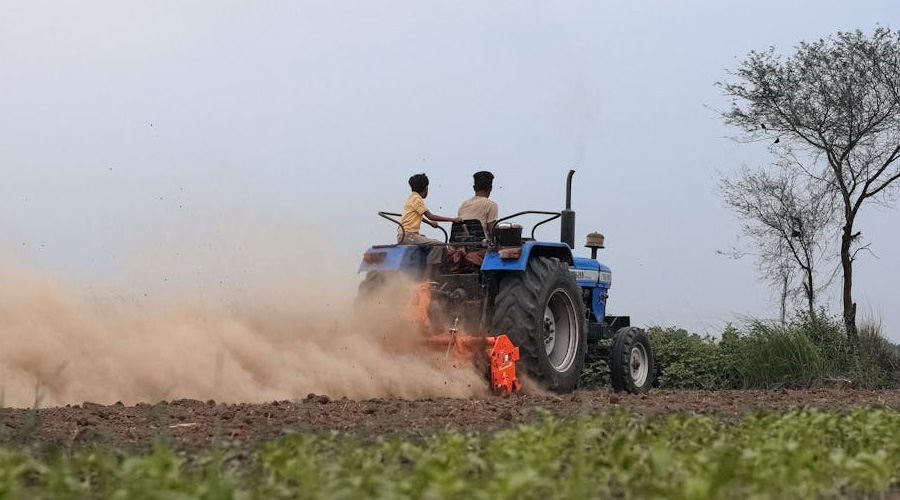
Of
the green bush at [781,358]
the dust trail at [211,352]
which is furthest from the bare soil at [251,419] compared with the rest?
the green bush at [781,358]

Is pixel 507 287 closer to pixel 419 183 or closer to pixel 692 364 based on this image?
pixel 419 183

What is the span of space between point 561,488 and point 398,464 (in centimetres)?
78

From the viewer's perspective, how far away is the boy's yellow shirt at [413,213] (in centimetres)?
1016

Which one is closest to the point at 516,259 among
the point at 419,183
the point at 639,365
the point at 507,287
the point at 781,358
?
the point at 507,287

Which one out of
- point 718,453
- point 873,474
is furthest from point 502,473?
point 873,474

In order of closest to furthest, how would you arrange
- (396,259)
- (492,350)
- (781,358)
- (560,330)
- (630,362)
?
1. (492,350)
2. (396,259)
3. (560,330)
4. (630,362)
5. (781,358)

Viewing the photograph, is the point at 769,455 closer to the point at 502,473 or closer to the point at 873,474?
the point at 873,474

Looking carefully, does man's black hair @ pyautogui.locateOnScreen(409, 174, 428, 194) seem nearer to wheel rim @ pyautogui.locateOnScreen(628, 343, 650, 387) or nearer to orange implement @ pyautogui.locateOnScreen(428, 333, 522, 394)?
orange implement @ pyautogui.locateOnScreen(428, 333, 522, 394)

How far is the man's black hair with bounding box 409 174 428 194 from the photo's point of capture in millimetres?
10195

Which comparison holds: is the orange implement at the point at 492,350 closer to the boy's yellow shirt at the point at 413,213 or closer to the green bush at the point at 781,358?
the boy's yellow shirt at the point at 413,213

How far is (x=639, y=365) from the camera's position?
11.6m

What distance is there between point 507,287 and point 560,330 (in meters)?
1.17

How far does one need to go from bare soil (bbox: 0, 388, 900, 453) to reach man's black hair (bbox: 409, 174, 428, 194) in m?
2.41

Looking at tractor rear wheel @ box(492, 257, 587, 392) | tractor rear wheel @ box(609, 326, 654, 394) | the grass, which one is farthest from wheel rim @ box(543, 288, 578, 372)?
the grass
